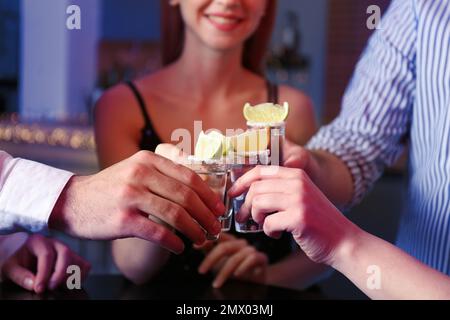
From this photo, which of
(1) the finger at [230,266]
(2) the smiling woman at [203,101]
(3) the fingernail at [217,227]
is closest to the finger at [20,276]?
(2) the smiling woman at [203,101]

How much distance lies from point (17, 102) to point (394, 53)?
253 cm

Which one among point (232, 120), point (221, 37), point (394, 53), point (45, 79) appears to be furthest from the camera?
point (45, 79)

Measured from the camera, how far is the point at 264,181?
0.65 meters

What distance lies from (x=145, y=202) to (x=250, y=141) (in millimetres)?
119

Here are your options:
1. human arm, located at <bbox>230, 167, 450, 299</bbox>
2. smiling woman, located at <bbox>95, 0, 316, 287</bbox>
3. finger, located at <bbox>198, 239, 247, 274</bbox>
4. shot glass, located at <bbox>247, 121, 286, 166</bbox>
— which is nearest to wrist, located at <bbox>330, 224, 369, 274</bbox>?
human arm, located at <bbox>230, 167, 450, 299</bbox>

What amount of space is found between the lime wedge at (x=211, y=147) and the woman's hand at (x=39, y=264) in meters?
0.36

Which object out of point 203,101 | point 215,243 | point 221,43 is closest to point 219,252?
point 215,243

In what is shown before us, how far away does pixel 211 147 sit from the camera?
661 millimetres

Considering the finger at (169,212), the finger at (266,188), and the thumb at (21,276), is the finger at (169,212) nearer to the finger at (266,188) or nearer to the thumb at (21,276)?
the finger at (266,188)

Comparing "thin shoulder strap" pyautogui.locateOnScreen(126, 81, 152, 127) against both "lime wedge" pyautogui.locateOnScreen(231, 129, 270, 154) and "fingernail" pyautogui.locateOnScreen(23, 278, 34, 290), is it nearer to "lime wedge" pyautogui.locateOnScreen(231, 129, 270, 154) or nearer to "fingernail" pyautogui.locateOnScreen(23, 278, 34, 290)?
"fingernail" pyautogui.locateOnScreen(23, 278, 34, 290)

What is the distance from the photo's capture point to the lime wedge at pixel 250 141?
67 centimetres

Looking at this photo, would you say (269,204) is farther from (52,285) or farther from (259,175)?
(52,285)
